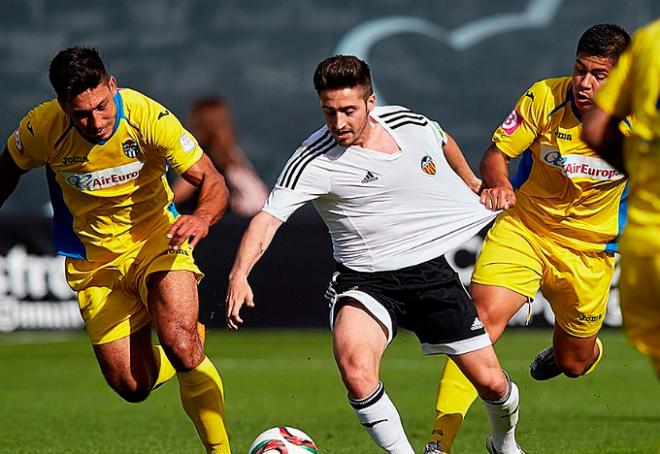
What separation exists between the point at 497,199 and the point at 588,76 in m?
1.05

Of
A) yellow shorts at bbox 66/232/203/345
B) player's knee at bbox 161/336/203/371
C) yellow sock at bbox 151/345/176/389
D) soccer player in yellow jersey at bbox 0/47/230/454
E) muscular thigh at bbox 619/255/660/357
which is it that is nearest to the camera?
muscular thigh at bbox 619/255/660/357

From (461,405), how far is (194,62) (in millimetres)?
11566

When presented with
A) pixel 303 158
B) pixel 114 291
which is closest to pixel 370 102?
pixel 303 158

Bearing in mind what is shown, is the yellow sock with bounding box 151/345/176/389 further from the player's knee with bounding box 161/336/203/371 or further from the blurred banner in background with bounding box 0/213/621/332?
the blurred banner in background with bounding box 0/213/621/332

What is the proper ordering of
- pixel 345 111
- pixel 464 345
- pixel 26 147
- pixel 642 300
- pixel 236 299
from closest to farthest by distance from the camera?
pixel 642 300, pixel 236 299, pixel 345 111, pixel 464 345, pixel 26 147

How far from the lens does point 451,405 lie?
7.06 meters

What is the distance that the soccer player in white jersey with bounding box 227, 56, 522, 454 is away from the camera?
6246mm

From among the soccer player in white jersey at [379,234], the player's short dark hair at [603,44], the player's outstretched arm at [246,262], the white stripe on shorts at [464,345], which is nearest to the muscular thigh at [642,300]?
the player's outstretched arm at [246,262]

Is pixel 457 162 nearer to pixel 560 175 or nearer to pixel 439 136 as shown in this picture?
pixel 439 136

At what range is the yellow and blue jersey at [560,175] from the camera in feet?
24.1

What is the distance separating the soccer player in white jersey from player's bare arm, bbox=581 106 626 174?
6.50 ft

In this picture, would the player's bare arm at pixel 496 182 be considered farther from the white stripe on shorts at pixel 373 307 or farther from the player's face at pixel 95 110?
the player's face at pixel 95 110

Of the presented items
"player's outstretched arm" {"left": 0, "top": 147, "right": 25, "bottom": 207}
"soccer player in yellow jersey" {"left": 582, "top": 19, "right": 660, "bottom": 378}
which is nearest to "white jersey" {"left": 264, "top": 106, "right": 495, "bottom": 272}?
"player's outstretched arm" {"left": 0, "top": 147, "right": 25, "bottom": 207}

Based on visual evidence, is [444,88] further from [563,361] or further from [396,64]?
[563,361]
